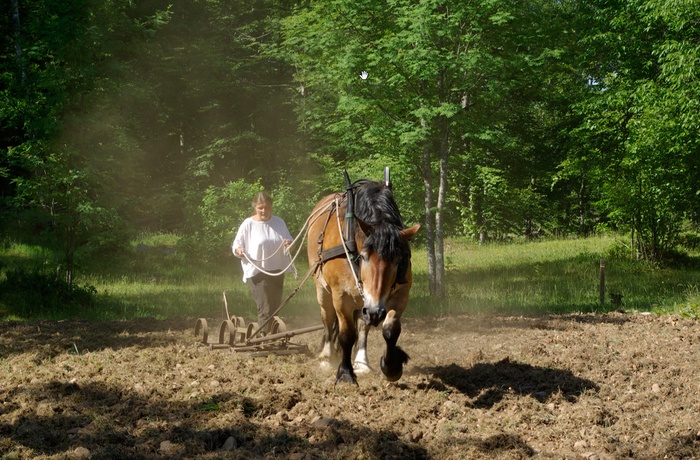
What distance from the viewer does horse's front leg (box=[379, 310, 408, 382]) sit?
6145 millimetres

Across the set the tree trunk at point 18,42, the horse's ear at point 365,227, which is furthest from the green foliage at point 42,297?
the horse's ear at point 365,227

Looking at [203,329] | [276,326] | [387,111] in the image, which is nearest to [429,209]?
[387,111]

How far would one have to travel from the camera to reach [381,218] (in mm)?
6637

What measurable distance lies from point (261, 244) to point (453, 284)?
9.38m

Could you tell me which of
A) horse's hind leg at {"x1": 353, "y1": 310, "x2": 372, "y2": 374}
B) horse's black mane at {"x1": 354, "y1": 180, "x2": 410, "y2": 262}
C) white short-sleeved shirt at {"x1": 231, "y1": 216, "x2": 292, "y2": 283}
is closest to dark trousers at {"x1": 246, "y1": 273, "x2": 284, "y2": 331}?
white short-sleeved shirt at {"x1": 231, "y1": 216, "x2": 292, "y2": 283}

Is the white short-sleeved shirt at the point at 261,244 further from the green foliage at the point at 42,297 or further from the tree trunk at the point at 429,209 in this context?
the tree trunk at the point at 429,209

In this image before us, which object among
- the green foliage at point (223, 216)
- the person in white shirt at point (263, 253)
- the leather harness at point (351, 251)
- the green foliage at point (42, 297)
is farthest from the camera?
the green foliage at point (223, 216)

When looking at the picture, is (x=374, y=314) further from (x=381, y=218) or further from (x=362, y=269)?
(x=381, y=218)

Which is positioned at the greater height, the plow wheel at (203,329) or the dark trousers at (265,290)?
the dark trousers at (265,290)

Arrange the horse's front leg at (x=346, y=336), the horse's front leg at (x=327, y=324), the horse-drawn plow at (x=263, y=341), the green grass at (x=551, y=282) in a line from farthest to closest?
the green grass at (x=551, y=282) < the horse-drawn plow at (x=263, y=341) < the horse's front leg at (x=327, y=324) < the horse's front leg at (x=346, y=336)

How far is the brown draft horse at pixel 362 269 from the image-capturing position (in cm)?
610

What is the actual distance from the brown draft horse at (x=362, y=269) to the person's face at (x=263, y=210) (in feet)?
3.66

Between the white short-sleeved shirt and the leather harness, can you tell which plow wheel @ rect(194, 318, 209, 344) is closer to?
the white short-sleeved shirt

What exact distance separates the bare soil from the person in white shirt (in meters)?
1.11
